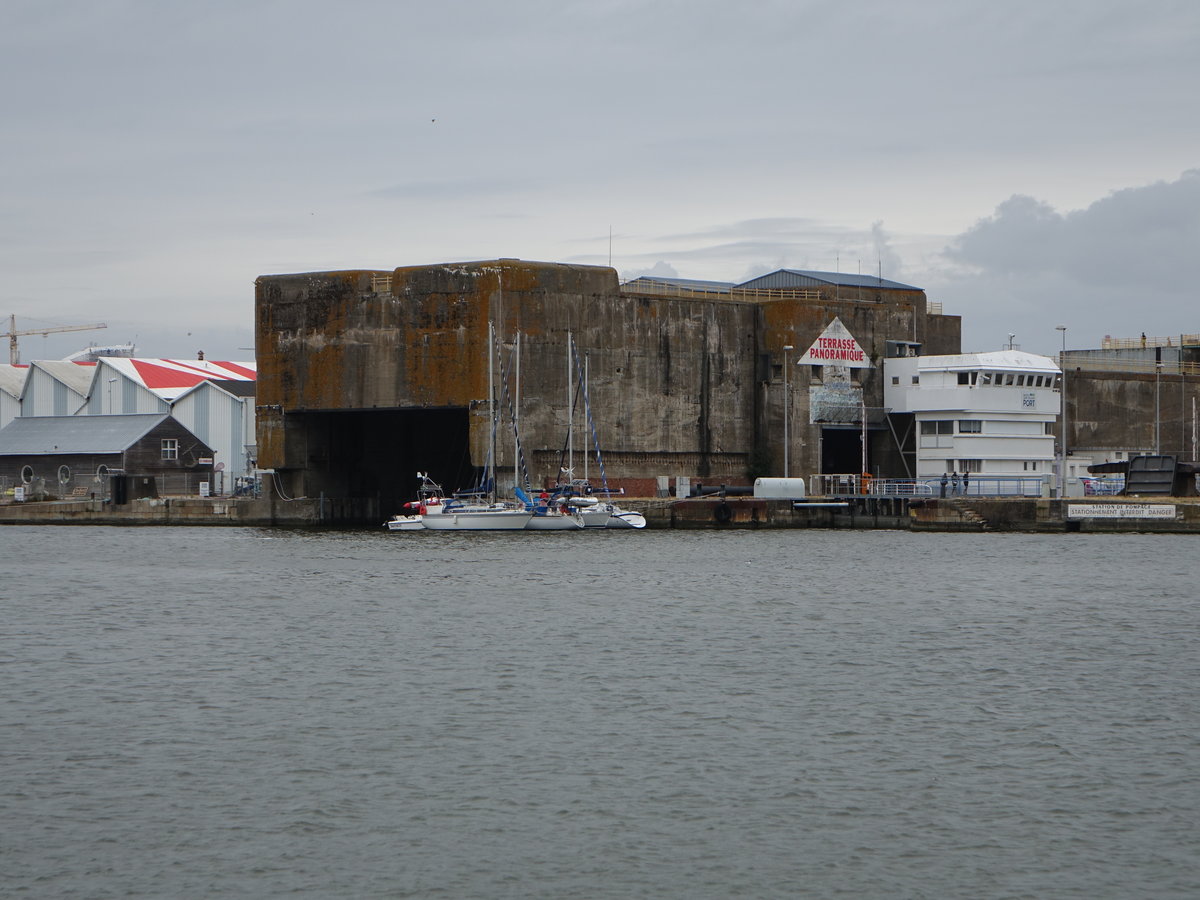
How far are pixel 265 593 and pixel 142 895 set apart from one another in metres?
27.9

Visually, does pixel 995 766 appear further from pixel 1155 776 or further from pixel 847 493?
pixel 847 493

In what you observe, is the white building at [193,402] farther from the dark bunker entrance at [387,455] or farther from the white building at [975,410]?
the white building at [975,410]

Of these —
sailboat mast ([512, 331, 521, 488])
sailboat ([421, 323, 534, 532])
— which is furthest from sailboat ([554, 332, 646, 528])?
sailboat ([421, 323, 534, 532])

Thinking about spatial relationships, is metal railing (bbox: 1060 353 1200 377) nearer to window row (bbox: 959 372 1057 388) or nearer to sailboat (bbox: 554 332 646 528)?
window row (bbox: 959 372 1057 388)

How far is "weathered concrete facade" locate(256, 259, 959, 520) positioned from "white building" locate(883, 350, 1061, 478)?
2.16 metres

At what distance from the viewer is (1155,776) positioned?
20000mm

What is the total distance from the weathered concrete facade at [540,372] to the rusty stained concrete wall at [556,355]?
0.08m

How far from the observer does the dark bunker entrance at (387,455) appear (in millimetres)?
75750

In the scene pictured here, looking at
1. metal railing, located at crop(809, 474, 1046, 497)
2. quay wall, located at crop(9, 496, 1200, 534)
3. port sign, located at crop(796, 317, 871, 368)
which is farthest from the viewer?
port sign, located at crop(796, 317, 871, 368)

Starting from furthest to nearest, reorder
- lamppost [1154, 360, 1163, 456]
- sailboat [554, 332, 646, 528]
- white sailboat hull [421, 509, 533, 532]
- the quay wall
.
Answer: lamppost [1154, 360, 1163, 456] < sailboat [554, 332, 646, 528] < white sailboat hull [421, 509, 533, 532] < the quay wall

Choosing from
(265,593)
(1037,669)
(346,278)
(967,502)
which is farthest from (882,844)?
(346,278)

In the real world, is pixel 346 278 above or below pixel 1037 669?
above

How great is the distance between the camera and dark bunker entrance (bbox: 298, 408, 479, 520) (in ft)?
249

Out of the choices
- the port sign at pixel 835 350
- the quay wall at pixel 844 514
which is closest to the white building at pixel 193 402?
the quay wall at pixel 844 514
